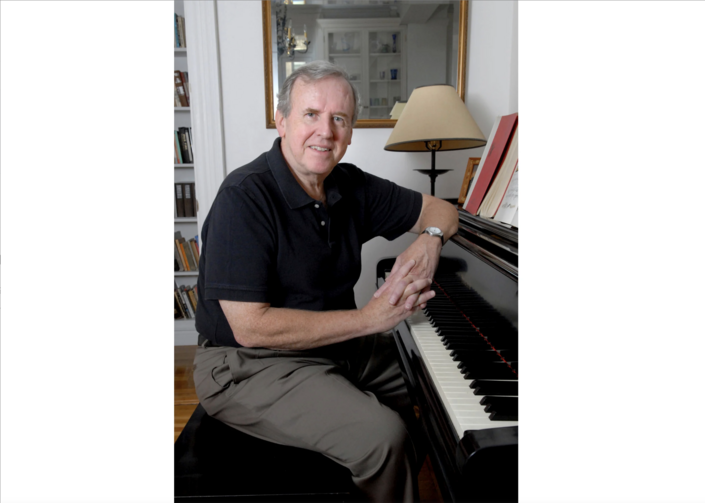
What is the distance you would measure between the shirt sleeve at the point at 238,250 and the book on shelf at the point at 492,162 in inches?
35.6

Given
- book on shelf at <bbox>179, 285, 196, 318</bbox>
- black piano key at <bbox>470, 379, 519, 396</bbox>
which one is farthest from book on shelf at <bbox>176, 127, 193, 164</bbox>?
black piano key at <bbox>470, 379, 519, 396</bbox>

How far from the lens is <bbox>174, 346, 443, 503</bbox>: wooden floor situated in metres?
1.62

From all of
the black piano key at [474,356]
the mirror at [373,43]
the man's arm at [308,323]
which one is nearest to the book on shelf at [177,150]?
the mirror at [373,43]

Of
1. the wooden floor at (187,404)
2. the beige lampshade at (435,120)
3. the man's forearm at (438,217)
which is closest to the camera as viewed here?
the man's forearm at (438,217)

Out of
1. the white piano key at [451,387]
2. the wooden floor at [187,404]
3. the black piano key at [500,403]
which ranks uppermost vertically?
the black piano key at [500,403]

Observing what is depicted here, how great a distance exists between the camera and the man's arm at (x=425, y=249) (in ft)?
3.80

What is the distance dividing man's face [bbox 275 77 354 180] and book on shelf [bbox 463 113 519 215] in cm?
65

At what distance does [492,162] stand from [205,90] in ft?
5.74

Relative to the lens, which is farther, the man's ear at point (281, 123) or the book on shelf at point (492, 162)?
the book on shelf at point (492, 162)

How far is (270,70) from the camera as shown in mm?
2633

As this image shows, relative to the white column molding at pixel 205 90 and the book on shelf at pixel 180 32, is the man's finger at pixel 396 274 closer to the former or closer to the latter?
the white column molding at pixel 205 90

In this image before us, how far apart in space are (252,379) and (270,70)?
2014 mm

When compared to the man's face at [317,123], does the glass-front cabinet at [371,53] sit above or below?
above
